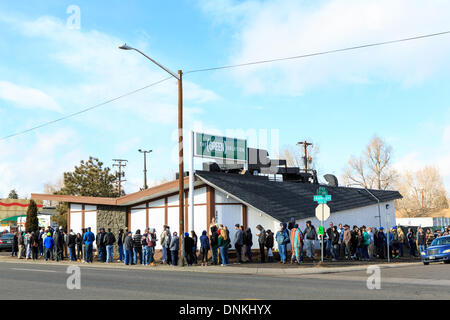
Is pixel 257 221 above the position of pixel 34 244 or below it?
above

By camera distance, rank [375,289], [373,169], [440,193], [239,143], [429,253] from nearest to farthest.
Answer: [375,289], [429,253], [239,143], [373,169], [440,193]

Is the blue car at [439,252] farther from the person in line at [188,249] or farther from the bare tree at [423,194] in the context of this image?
the bare tree at [423,194]

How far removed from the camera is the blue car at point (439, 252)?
910 inches

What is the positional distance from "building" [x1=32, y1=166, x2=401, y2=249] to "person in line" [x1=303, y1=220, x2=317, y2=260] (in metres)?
2.16

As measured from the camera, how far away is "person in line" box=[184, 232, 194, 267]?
2292 cm

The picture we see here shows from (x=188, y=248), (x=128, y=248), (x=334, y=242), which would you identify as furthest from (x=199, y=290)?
(x=334, y=242)

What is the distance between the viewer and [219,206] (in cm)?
2798

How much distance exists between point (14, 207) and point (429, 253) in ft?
216

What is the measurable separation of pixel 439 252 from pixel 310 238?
581 centimetres

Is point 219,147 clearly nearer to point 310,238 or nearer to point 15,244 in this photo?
point 310,238

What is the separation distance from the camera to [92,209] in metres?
33.2
